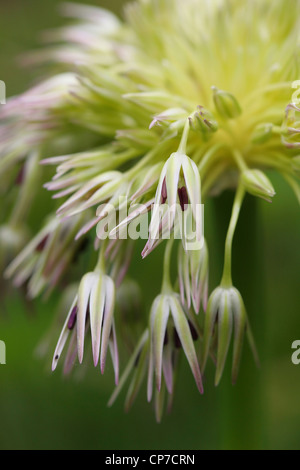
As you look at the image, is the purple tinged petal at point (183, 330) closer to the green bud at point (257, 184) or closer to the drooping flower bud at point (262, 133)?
the green bud at point (257, 184)

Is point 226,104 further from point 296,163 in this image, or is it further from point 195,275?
point 195,275

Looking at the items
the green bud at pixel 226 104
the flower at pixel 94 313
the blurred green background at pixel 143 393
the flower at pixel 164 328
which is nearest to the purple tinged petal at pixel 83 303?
the flower at pixel 94 313

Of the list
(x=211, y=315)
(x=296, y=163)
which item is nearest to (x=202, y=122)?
(x=296, y=163)

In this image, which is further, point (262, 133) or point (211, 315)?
point (262, 133)

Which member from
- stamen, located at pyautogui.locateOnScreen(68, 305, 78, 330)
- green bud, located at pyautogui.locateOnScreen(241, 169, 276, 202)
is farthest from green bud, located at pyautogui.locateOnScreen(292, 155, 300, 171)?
stamen, located at pyautogui.locateOnScreen(68, 305, 78, 330)

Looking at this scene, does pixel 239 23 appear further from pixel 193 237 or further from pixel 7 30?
pixel 7 30

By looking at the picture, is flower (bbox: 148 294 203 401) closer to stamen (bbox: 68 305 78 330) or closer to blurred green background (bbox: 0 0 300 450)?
stamen (bbox: 68 305 78 330)
